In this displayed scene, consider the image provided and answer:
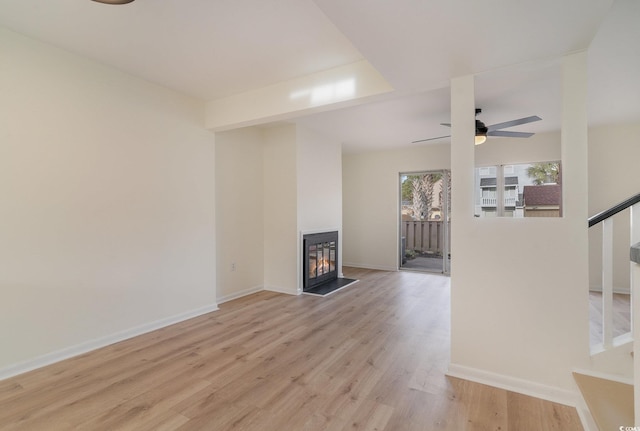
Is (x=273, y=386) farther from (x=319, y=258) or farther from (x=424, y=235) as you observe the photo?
(x=424, y=235)

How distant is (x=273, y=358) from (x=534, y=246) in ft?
7.25

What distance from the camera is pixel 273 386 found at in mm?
2148

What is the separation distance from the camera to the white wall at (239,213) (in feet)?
13.9

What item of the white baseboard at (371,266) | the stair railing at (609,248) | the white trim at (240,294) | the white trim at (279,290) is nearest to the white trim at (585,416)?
the stair railing at (609,248)

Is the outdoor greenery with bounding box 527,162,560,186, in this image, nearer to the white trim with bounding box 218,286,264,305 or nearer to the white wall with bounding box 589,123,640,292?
the white wall with bounding box 589,123,640,292

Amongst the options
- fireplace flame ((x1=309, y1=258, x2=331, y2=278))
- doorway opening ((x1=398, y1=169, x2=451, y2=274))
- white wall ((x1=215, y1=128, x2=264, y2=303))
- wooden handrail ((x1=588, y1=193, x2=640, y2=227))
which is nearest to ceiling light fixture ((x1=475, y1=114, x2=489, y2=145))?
wooden handrail ((x1=588, y1=193, x2=640, y2=227))

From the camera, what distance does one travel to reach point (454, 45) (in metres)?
1.88

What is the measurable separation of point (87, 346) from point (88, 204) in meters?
1.29

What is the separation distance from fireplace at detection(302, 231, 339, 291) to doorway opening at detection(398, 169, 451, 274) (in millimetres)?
1711

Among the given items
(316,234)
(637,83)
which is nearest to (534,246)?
(637,83)

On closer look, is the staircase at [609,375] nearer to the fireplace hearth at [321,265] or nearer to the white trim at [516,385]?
→ the white trim at [516,385]

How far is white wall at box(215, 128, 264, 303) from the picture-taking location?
4.23 metres

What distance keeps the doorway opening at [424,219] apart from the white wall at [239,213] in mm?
3179

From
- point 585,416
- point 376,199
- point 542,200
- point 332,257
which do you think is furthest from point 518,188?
point 585,416
